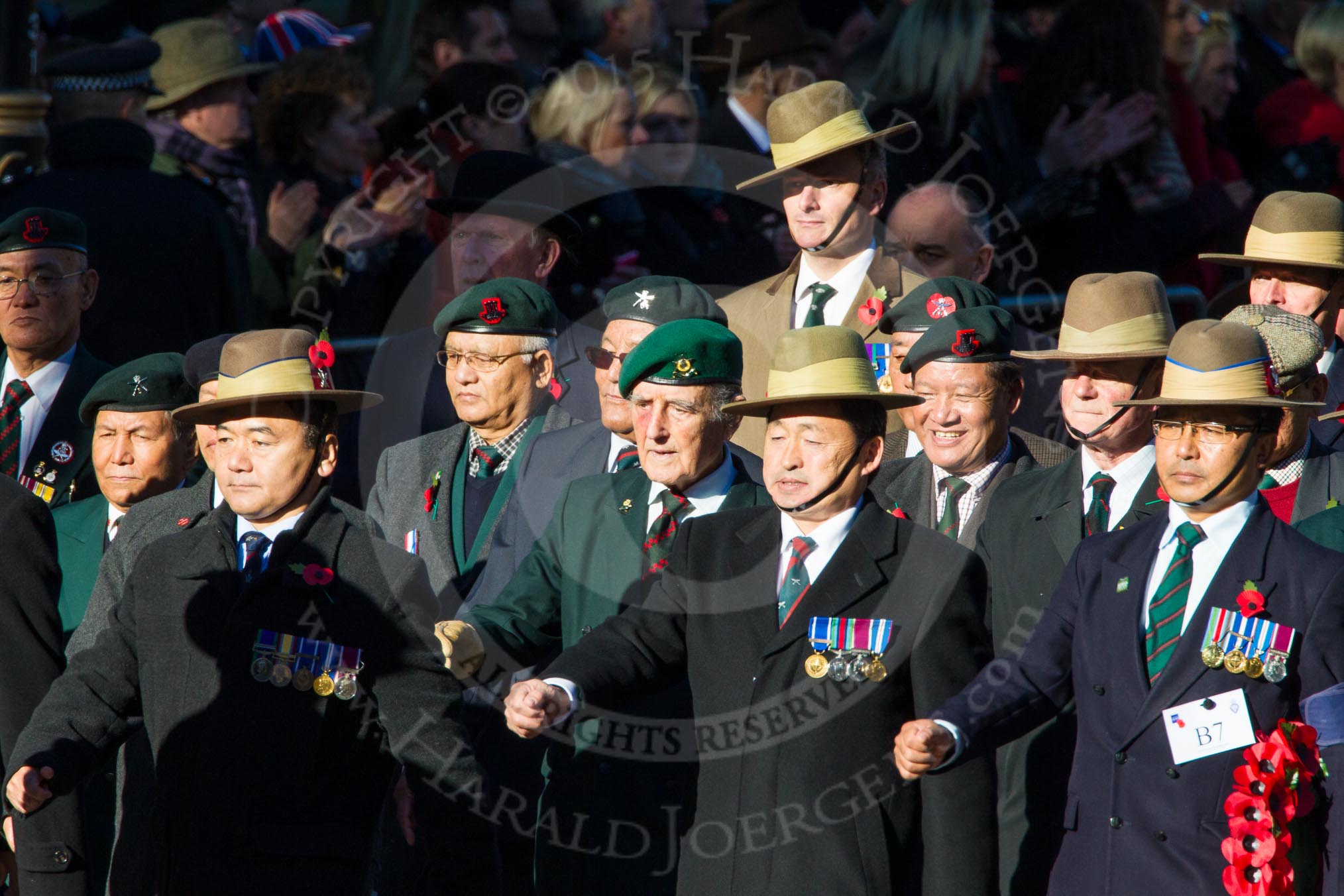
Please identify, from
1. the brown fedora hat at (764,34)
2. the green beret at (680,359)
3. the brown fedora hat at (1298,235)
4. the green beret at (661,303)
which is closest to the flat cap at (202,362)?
the green beret at (661,303)

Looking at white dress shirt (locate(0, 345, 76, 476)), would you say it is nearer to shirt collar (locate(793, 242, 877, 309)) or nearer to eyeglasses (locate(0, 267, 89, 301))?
eyeglasses (locate(0, 267, 89, 301))

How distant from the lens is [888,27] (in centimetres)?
1034

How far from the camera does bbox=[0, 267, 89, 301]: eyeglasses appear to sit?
7977 mm

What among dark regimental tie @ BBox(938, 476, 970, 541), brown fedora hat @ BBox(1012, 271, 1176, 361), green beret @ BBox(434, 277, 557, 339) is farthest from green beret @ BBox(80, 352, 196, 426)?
brown fedora hat @ BBox(1012, 271, 1176, 361)

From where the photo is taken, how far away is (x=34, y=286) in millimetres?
7973

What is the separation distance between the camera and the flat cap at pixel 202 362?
23.2 feet

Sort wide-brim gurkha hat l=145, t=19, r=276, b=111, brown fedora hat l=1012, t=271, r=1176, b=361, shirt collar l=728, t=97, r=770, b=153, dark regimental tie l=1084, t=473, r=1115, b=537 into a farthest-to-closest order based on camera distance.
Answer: wide-brim gurkha hat l=145, t=19, r=276, b=111 < shirt collar l=728, t=97, r=770, b=153 < brown fedora hat l=1012, t=271, r=1176, b=361 < dark regimental tie l=1084, t=473, r=1115, b=537

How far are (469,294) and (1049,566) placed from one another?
2423mm

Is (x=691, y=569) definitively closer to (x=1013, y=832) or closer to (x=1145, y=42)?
(x=1013, y=832)

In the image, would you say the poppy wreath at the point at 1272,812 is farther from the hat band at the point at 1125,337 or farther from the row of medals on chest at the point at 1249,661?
the hat band at the point at 1125,337

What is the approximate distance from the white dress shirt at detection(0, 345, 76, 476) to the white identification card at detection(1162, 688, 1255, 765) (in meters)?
4.75

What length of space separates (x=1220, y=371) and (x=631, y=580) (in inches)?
72.3

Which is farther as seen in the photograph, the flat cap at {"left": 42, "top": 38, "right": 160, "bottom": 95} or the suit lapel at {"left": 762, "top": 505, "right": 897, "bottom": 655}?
the flat cap at {"left": 42, "top": 38, "right": 160, "bottom": 95}

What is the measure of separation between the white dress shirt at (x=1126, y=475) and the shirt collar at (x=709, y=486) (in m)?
1.11
